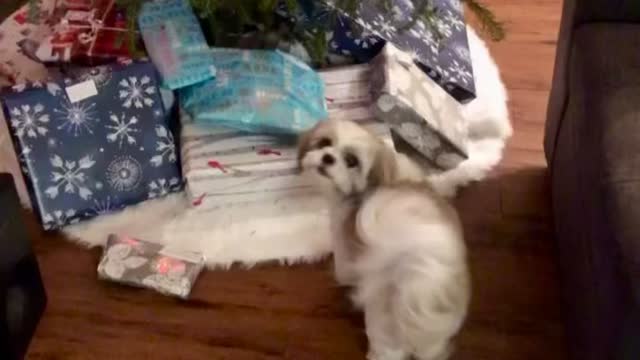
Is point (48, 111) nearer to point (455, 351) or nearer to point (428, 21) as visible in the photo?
point (428, 21)

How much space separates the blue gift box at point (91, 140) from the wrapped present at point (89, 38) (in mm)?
66

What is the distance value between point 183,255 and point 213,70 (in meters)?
0.41

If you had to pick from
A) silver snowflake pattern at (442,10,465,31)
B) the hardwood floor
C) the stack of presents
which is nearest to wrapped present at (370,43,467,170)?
the stack of presents

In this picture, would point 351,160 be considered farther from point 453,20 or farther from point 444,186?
point 453,20

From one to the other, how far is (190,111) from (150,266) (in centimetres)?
36

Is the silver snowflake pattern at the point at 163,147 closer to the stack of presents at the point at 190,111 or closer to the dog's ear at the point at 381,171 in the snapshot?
the stack of presents at the point at 190,111

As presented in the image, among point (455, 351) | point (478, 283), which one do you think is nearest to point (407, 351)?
point (455, 351)

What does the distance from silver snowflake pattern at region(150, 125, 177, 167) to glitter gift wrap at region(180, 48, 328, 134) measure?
0.07m

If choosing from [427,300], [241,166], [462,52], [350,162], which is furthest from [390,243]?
[462,52]

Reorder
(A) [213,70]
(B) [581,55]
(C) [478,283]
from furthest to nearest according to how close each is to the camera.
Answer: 1. (A) [213,70]
2. (C) [478,283]
3. (B) [581,55]

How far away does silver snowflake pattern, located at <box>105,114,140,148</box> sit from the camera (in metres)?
1.83

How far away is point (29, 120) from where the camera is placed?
177cm

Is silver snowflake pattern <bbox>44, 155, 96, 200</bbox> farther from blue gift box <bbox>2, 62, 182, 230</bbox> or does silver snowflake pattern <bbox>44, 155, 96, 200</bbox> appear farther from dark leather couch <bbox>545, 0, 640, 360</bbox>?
dark leather couch <bbox>545, 0, 640, 360</bbox>

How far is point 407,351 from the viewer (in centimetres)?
151
